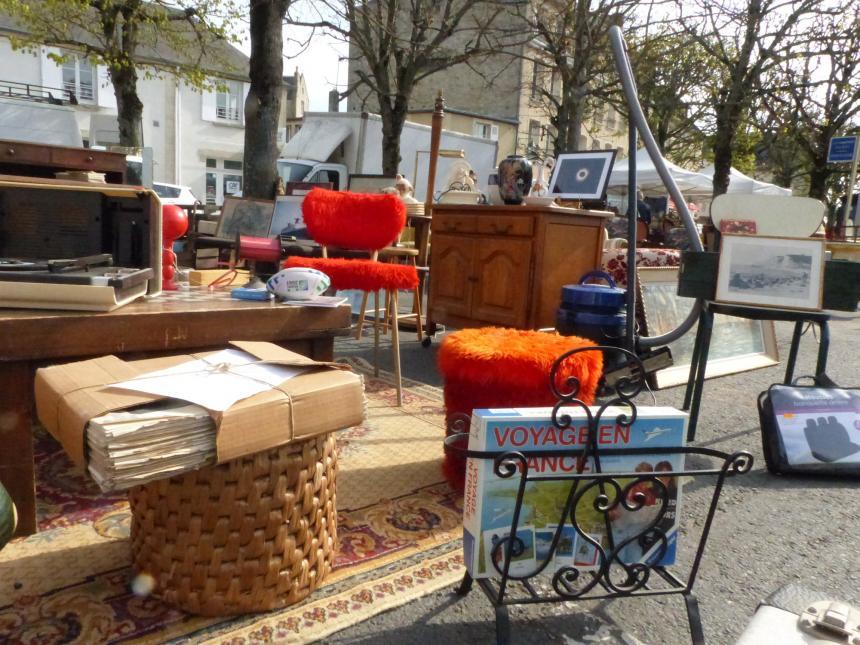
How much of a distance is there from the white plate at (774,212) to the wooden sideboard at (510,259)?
0.82 meters

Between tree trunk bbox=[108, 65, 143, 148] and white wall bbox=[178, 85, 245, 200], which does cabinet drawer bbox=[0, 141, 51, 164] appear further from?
white wall bbox=[178, 85, 245, 200]

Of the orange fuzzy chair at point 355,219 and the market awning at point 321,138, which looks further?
the market awning at point 321,138

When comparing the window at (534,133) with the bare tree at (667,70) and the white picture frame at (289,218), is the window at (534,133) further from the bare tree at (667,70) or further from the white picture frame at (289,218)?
the white picture frame at (289,218)

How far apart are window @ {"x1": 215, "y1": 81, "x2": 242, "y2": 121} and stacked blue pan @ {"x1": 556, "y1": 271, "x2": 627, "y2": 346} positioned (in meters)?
23.0

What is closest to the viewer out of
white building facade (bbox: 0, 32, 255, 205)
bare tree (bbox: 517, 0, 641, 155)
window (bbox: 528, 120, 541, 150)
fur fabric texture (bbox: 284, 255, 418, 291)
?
fur fabric texture (bbox: 284, 255, 418, 291)

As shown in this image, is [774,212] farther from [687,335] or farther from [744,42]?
[744,42]

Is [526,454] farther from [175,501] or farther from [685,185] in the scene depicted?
[685,185]

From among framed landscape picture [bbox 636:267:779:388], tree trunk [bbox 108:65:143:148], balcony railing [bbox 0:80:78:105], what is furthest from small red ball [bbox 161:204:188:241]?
balcony railing [bbox 0:80:78:105]

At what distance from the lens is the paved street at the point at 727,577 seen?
4.44 feet

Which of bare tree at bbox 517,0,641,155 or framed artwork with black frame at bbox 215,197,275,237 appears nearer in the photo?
framed artwork with black frame at bbox 215,197,275,237

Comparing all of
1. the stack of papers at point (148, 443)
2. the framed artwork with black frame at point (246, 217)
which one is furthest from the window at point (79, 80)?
the stack of papers at point (148, 443)

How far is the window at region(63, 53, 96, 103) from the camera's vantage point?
20797 millimetres

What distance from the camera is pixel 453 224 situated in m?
3.88

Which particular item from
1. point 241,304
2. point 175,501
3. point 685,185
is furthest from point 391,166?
point 175,501
